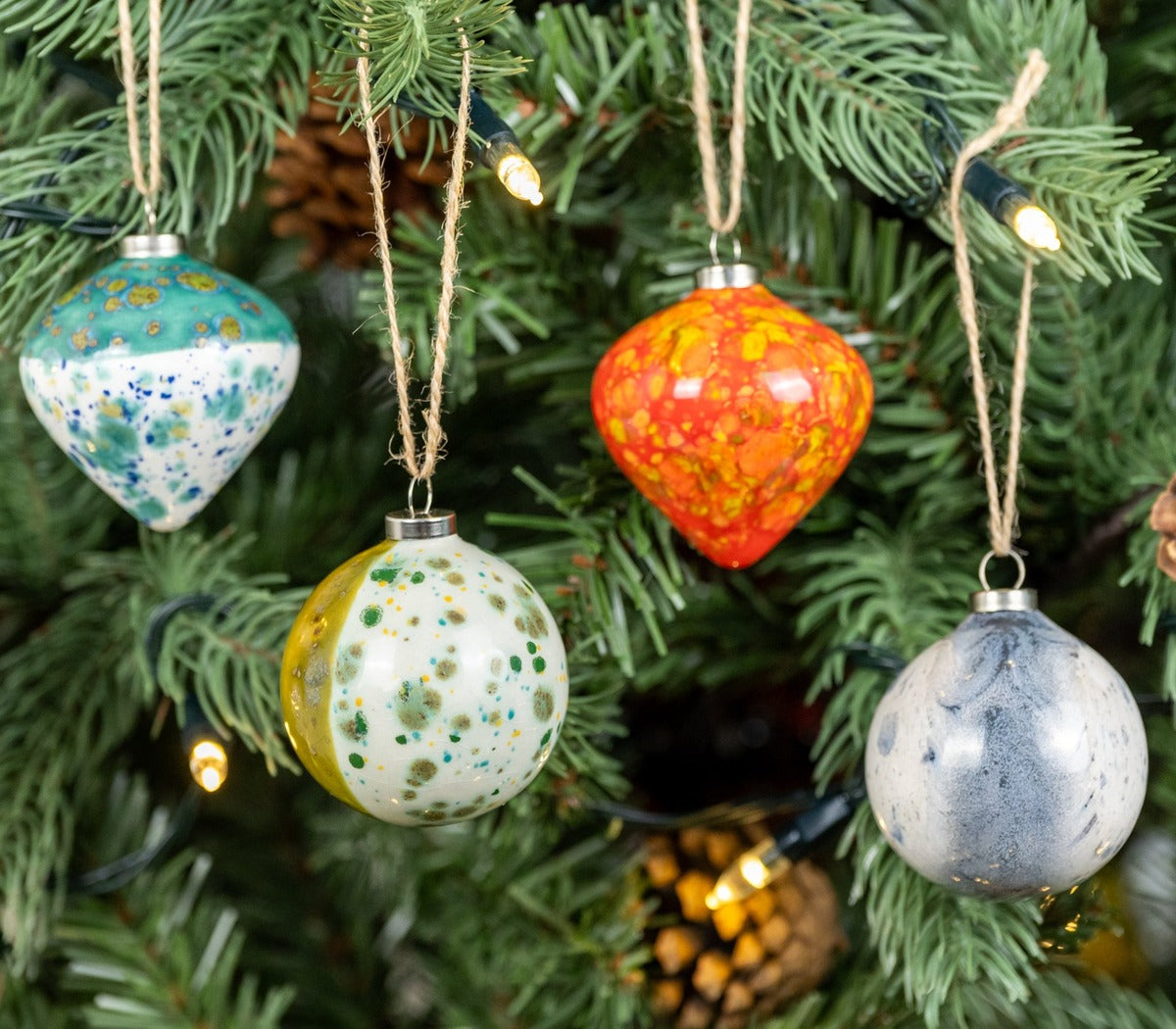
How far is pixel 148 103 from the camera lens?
0.47 metres

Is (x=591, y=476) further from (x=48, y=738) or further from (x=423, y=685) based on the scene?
(x=48, y=738)

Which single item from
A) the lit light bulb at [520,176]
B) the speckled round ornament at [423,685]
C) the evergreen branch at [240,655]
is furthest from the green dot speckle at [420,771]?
the lit light bulb at [520,176]

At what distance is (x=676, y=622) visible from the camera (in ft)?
1.99

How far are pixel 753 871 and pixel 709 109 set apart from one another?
33cm

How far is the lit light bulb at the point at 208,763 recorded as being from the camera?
18.7 inches

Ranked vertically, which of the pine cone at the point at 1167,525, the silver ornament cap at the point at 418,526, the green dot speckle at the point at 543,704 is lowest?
the green dot speckle at the point at 543,704

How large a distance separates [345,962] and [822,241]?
1.74 feet

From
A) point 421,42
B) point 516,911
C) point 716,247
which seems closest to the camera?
point 421,42

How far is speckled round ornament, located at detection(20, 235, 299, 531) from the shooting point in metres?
0.44

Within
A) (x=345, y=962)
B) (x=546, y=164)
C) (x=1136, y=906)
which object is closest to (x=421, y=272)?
(x=546, y=164)

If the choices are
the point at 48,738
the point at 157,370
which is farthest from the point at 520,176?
the point at 48,738

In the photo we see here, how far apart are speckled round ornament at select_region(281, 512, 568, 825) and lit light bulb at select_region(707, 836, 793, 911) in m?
0.13

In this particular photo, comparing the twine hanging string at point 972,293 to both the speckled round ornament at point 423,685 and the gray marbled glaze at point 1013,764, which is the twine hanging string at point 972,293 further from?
the speckled round ornament at point 423,685

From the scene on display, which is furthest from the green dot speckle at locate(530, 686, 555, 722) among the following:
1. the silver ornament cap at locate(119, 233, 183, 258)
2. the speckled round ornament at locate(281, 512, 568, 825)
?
the silver ornament cap at locate(119, 233, 183, 258)
